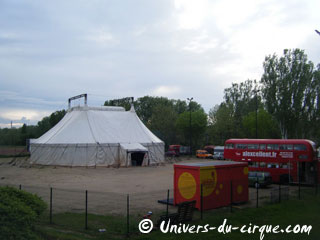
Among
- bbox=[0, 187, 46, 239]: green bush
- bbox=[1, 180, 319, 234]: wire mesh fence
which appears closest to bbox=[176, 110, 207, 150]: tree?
bbox=[1, 180, 319, 234]: wire mesh fence

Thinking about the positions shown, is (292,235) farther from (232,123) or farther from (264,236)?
(232,123)

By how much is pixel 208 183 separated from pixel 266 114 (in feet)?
148

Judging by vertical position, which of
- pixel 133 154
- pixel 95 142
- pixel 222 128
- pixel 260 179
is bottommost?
pixel 260 179

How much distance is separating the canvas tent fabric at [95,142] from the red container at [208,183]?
23951mm

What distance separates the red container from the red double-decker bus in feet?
33.1

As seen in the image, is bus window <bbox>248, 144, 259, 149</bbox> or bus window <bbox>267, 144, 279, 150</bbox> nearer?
bus window <bbox>267, 144, 279, 150</bbox>

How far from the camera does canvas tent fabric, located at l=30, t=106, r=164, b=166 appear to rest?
40031 millimetres

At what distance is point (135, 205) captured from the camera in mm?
16656

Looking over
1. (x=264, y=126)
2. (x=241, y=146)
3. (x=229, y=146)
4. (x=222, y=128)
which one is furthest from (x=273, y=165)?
(x=222, y=128)

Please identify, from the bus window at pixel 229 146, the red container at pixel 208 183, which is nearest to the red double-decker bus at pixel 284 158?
the bus window at pixel 229 146

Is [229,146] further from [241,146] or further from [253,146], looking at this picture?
[253,146]

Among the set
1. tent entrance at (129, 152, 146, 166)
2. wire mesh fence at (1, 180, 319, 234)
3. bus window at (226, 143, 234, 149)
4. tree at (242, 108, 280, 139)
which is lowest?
wire mesh fence at (1, 180, 319, 234)

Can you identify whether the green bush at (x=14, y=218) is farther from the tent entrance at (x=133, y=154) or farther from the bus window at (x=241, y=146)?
the tent entrance at (x=133, y=154)

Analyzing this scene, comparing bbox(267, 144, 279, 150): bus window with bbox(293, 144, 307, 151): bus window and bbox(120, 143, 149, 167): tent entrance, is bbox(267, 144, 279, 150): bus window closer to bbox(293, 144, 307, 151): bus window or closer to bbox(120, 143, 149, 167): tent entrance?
bbox(293, 144, 307, 151): bus window
